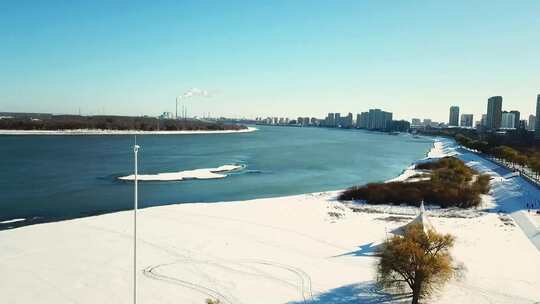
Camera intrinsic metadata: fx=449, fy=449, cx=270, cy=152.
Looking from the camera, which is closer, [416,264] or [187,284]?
[416,264]

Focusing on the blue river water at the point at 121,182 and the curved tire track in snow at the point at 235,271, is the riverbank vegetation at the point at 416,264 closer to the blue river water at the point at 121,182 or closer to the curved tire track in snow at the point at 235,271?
the curved tire track in snow at the point at 235,271

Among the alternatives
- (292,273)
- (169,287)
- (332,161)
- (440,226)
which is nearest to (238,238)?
(292,273)

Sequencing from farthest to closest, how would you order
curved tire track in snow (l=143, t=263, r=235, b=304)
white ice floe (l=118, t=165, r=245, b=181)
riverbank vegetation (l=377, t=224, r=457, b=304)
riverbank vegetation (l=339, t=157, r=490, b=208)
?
white ice floe (l=118, t=165, r=245, b=181) → riverbank vegetation (l=339, t=157, r=490, b=208) → curved tire track in snow (l=143, t=263, r=235, b=304) → riverbank vegetation (l=377, t=224, r=457, b=304)

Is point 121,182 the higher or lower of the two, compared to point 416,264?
lower

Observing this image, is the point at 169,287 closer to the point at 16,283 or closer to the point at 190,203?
Result: the point at 16,283

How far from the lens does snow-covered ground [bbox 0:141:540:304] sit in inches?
535

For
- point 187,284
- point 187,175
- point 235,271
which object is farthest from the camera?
point 187,175

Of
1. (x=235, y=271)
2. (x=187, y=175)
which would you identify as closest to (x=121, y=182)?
(x=187, y=175)

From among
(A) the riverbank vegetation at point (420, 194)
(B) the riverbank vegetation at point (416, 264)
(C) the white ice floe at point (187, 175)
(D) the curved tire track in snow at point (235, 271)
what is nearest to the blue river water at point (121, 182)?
(C) the white ice floe at point (187, 175)

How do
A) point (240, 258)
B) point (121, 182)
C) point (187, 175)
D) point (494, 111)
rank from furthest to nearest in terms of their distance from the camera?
point (494, 111) → point (187, 175) → point (121, 182) → point (240, 258)

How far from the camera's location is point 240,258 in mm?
16969

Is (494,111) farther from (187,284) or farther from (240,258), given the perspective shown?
(187,284)

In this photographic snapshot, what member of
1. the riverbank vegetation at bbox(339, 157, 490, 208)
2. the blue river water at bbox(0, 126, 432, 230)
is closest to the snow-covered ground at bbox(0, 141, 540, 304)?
the riverbank vegetation at bbox(339, 157, 490, 208)

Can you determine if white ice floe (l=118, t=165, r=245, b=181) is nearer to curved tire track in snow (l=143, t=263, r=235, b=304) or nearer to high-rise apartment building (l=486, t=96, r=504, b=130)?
curved tire track in snow (l=143, t=263, r=235, b=304)
